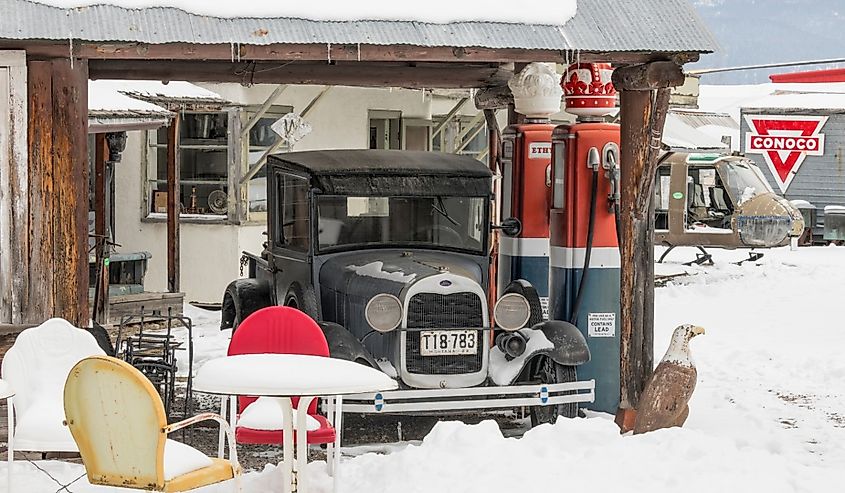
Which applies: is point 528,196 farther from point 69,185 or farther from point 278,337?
point 278,337

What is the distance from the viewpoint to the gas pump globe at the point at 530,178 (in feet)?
33.6

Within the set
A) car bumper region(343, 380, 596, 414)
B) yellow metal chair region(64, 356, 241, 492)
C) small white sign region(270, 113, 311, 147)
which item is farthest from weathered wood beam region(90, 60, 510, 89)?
yellow metal chair region(64, 356, 241, 492)

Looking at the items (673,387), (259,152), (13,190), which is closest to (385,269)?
(673,387)

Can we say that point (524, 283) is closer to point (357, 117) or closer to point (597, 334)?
point (597, 334)

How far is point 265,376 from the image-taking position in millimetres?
5441

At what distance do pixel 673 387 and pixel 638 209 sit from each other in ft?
3.95

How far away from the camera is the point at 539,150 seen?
403 inches

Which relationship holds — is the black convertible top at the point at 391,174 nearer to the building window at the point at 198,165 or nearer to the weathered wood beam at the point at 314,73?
the weathered wood beam at the point at 314,73

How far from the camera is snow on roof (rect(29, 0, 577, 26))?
8117mm

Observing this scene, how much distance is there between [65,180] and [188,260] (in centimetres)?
864

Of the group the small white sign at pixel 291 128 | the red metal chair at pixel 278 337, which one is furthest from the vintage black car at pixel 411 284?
the small white sign at pixel 291 128

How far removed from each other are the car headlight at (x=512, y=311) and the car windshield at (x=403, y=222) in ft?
3.21

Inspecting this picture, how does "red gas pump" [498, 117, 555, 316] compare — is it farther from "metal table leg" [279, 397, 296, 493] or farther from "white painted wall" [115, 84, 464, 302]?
"white painted wall" [115, 84, 464, 302]

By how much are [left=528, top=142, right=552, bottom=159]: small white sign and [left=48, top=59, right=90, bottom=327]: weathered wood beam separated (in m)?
3.51
